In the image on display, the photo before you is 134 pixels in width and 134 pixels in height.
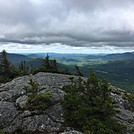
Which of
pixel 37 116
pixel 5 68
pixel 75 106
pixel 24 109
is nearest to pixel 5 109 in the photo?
pixel 24 109

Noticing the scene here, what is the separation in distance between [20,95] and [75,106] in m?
10.4

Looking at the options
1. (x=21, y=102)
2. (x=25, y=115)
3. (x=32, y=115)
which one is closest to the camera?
(x=32, y=115)

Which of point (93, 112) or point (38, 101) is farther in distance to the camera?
point (38, 101)

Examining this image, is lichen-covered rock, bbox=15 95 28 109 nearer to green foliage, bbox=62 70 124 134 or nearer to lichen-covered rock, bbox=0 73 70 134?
lichen-covered rock, bbox=0 73 70 134

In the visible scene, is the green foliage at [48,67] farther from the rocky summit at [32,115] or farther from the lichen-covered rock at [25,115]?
→ the lichen-covered rock at [25,115]

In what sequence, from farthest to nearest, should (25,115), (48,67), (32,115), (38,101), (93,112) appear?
(48,67) → (38,101) → (25,115) → (32,115) → (93,112)

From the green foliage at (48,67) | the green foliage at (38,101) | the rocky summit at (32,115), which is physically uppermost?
the green foliage at (48,67)

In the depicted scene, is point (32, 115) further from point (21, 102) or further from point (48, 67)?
point (48, 67)

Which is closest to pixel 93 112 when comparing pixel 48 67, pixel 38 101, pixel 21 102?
pixel 38 101

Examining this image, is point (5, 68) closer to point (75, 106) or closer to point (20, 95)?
point (20, 95)

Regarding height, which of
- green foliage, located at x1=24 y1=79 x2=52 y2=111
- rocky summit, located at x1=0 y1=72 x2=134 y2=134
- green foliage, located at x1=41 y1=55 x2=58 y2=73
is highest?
green foliage, located at x1=41 y1=55 x2=58 y2=73

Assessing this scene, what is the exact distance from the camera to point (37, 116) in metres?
27.8

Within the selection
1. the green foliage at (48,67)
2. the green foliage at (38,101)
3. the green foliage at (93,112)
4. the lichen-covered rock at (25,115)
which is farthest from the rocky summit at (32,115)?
the green foliage at (48,67)


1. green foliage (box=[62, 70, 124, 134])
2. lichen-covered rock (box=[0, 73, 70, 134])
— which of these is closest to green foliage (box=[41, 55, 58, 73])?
lichen-covered rock (box=[0, 73, 70, 134])
